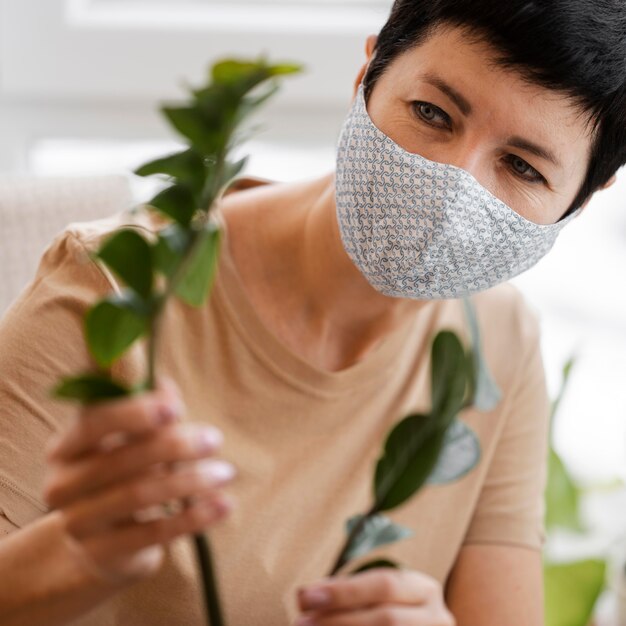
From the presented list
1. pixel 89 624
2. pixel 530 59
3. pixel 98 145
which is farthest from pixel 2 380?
pixel 98 145

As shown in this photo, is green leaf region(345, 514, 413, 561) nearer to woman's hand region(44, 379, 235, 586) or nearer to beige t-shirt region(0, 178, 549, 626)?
woman's hand region(44, 379, 235, 586)

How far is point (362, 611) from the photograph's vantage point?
0.50 metres

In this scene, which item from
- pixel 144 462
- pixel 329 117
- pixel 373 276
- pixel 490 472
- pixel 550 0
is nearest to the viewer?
pixel 144 462

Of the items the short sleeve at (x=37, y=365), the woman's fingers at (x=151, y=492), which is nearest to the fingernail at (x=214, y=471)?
the woman's fingers at (x=151, y=492)

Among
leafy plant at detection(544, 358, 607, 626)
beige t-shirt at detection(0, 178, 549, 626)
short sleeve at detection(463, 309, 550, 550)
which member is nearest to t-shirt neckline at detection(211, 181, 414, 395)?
beige t-shirt at detection(0, 178, 549, 626)

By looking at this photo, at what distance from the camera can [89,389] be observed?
15.2 inches

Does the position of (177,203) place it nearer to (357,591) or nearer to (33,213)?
(357,591)

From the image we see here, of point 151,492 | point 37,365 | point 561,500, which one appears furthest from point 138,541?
point 561,500

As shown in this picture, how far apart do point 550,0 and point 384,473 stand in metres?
0.41

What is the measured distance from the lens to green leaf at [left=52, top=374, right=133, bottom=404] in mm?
375

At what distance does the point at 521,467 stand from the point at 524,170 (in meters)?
0.38

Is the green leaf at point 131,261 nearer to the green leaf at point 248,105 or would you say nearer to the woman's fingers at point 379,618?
the green leaf at point 248,105

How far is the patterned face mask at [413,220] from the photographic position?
30.2 inches

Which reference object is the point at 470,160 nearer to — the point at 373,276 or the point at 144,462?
the point at 373,276
